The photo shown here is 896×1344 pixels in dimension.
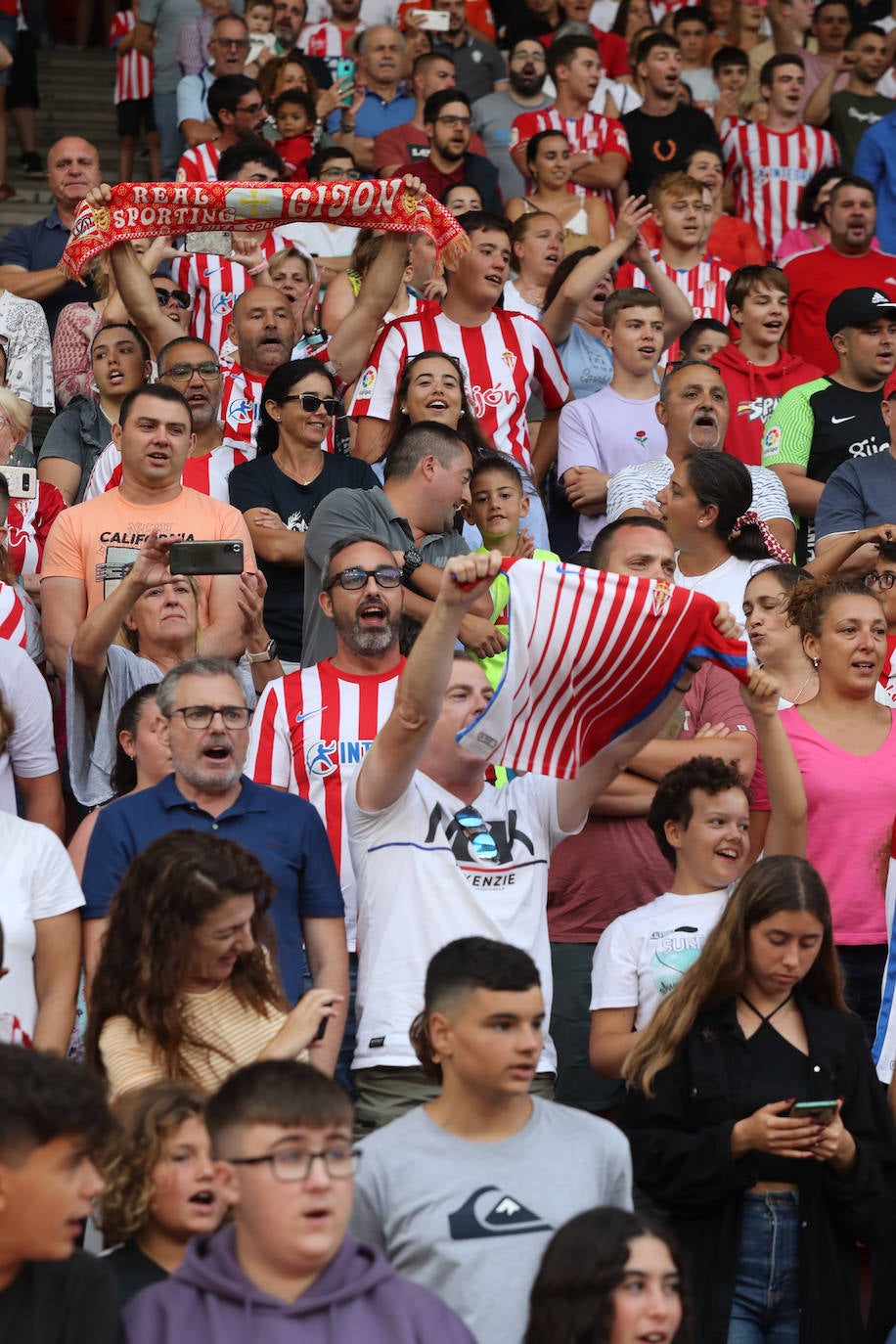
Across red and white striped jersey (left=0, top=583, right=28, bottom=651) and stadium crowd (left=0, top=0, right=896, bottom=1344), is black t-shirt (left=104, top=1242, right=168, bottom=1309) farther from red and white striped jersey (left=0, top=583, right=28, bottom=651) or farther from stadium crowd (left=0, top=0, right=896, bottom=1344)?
red and white striped jersey (left=0, top=583, right=28, bottom=651)

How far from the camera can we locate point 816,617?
218 inches

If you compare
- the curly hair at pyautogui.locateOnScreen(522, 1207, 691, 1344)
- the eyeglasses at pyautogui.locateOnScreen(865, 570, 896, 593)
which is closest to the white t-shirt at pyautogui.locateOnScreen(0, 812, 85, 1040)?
the curly hair at pyautogui.locateOnScreen(522, 1207, 691, 1344)

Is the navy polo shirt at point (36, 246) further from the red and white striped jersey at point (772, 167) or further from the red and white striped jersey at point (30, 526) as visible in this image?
the red and white striped jersey at point (772, 167)

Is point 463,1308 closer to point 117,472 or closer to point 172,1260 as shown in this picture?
point 172,1260

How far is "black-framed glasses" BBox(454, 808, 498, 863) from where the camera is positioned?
4738mm

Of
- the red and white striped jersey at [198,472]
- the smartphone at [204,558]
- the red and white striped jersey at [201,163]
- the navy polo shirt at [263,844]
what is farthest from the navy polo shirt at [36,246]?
the navy polo shirt at [263,844]

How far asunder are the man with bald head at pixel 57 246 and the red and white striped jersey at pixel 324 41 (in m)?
3.59

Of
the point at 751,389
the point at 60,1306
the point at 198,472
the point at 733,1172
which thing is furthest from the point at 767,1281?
the point at 751,389

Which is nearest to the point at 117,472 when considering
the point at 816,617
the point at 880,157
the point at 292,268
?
the point at 292,268

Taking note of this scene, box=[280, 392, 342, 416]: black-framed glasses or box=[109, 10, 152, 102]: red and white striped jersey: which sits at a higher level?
box=[109, 10, 152, 102]: red and white striped jersey

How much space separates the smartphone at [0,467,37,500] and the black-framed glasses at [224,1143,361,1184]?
3.67m

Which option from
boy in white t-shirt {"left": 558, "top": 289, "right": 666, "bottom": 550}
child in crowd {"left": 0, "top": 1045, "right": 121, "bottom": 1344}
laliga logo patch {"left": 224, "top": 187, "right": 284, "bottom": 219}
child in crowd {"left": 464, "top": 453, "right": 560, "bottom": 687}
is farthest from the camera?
boy in white t-shirt {"left": 558, "top": 289, "right": 666, "bottom": 550}

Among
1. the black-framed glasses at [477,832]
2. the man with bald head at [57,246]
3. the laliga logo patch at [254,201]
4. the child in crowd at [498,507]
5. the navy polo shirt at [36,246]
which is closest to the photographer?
the black-framed glasses at [477,832]

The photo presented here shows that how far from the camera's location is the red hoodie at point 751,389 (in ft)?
28.3
